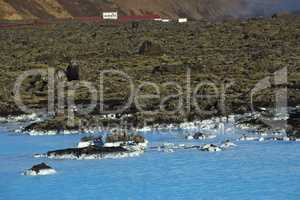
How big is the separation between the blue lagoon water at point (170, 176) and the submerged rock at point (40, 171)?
0.86 ft

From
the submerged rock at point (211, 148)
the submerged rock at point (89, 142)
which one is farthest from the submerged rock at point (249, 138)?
the submerged rock at point (89, 142)

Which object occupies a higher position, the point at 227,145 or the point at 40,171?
the point at 227,145

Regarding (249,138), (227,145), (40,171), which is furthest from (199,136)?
(40,171)

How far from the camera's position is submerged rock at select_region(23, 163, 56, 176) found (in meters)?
19.4

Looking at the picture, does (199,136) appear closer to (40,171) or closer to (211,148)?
(211,148)

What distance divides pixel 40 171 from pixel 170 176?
3.42m

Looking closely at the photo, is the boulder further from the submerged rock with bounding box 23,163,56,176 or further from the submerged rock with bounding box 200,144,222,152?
the submerged rock with bounding box 23,163,56,176

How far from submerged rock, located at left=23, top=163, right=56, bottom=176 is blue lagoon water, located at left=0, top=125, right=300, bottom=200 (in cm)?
26

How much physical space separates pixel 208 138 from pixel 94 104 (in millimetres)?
12390

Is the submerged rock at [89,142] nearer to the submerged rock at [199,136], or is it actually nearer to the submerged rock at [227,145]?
the submerged rock at [199,136]

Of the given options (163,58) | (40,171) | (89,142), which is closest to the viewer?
(40,171)

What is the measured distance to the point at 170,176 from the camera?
738 inches

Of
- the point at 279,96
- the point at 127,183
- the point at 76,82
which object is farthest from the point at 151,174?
the point at 76,82

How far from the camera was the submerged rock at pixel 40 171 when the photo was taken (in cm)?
1936
